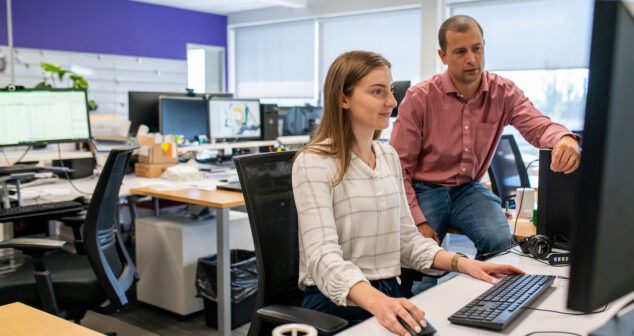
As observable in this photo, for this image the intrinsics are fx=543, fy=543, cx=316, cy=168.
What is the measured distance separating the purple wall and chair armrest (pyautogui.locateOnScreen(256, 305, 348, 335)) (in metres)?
6.93

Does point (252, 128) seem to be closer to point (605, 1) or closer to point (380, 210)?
point (380, 210)

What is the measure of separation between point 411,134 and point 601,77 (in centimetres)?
156

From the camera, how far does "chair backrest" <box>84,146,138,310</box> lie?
7.18 feet

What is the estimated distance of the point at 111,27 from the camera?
7809mm

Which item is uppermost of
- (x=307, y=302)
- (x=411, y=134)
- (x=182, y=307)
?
(x=411, y=134)

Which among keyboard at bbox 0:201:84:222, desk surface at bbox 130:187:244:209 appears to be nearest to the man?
desk surface at bbox 130:187:244:209

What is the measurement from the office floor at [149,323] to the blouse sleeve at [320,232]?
1.64 metres

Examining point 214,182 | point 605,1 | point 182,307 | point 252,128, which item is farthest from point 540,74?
point 605,1

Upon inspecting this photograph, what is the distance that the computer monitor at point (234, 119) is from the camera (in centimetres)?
441

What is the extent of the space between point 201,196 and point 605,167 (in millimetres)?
2358

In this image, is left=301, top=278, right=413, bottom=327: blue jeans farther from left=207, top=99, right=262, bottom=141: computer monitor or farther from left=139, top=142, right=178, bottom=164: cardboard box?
left=207, top=99, right=262, bottom=141: computer monitor

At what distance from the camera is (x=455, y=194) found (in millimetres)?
2166

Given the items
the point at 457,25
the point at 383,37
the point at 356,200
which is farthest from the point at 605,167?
the point at 383,37

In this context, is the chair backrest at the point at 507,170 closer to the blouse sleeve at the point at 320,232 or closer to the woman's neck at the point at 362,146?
the woman's neck at the point at 362,146
